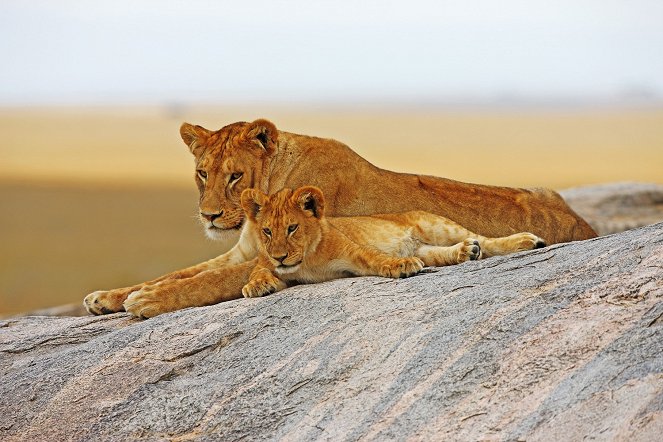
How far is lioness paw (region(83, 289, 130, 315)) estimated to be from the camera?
307 inches

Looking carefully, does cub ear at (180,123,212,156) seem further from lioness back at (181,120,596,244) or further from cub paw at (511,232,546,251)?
cub paw at (511,232,546,251)

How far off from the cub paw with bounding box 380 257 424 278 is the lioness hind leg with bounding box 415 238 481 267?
53 centimetres

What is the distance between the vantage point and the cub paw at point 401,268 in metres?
6.66

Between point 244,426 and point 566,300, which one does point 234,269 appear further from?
point 566,300

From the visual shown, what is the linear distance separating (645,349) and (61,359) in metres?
3.61

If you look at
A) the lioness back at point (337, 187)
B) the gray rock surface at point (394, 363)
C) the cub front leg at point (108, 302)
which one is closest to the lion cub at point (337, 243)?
the gray rock surface at point (394, 363)

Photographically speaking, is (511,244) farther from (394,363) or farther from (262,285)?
(394,363)


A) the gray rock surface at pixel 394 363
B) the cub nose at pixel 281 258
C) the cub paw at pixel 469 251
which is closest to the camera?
the gray rock surface at pixel 394 363

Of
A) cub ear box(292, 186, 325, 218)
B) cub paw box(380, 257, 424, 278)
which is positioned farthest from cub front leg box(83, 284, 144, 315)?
cub paw box(380, 257, 424, 278)

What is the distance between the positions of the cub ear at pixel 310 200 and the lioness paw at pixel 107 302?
1.74 meters

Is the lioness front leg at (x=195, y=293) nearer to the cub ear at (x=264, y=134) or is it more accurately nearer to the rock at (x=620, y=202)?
the cub ear at (x=264, y=134)

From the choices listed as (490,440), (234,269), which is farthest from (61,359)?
(490,440)

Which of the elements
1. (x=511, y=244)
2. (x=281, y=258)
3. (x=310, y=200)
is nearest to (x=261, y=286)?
(x=281, y=258)

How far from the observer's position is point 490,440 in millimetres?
5082
